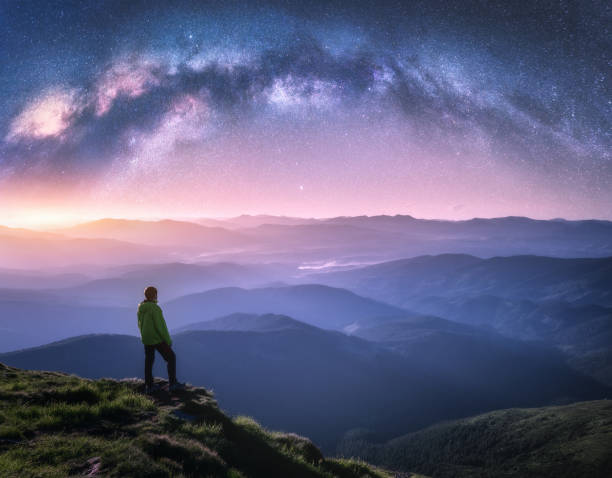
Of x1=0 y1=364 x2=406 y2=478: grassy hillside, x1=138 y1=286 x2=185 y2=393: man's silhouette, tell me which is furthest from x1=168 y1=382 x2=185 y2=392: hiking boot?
x1=0 y1=364 x2=406 y2=478: grassy hillside

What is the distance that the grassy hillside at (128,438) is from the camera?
5953 millimetres

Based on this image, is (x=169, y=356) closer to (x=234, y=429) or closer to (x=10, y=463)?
(x=234, y=429)

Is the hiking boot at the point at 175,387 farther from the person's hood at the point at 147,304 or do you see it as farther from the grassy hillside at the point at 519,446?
the grassy hillside at the point at 519,446

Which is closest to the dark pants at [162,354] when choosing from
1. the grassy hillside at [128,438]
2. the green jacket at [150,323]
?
the green jacket at [150,323]

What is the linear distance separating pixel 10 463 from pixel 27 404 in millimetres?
3718

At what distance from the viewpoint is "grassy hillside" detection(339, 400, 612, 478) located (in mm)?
112188

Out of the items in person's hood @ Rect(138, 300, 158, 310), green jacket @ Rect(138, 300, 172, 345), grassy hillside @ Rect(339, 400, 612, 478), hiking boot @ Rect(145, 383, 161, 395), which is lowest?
grassy hillside @ Rect(339, 400, 612, 478)

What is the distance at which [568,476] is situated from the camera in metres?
106

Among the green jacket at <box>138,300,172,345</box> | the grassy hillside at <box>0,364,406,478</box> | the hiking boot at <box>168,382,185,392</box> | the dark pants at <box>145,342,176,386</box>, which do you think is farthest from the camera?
the hiking boot at <box>168,382,185,392</box>

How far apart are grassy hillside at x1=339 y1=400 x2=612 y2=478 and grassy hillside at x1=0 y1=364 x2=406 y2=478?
138 meters

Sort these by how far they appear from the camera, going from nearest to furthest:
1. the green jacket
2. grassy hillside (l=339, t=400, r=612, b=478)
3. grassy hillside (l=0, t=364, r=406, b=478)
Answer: grassy hillside (l=0, t=364, r=406, b=478)
the green jacket
grassy hillside (l=339, t=400, r=612, b=478)

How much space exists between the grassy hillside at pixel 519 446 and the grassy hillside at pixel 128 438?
137803mm

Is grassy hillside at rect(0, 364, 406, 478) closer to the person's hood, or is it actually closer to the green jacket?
the green jacket

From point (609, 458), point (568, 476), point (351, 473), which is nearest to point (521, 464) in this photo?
point (568, 476)
